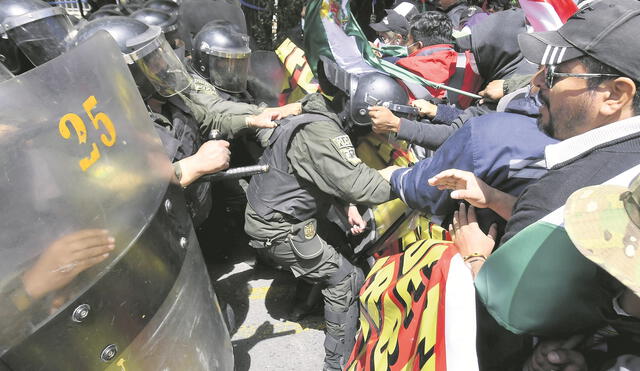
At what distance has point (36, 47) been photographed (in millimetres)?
2928

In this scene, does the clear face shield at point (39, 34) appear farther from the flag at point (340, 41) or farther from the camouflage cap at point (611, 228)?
the camouflage cap at point (611, 228)

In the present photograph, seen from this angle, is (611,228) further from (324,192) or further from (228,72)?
(228,72)

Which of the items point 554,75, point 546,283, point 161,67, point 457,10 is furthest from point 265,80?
point 546,283

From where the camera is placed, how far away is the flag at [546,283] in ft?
3.34

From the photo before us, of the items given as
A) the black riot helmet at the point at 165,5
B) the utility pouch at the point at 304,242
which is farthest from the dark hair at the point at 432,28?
the black riot helmet at the point at 165,5

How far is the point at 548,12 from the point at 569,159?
184 centimetres

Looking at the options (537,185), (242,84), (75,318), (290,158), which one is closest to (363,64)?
(290,158)

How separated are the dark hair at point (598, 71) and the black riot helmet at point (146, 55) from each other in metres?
2.08

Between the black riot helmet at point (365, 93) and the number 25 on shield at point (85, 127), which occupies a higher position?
the number 25 on shield at point (85, 127)

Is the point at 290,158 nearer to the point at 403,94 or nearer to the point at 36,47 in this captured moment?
the point at 403,94

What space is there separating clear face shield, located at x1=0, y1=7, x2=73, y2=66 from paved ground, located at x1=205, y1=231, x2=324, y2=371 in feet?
6.79

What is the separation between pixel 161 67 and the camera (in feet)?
8.01

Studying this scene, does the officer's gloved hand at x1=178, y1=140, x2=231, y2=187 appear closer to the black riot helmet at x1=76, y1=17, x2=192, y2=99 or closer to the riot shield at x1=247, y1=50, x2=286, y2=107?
the black riot helmet at x1=76, y1=17, x2=192, y2=99

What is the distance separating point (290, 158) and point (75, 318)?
1693mm
